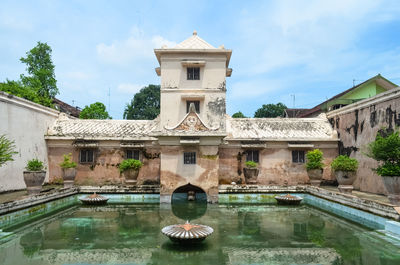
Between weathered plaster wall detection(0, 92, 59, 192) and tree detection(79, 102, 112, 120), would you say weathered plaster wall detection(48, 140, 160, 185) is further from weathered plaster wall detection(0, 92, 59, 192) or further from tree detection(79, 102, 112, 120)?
tree detection(79, 102, 112, 120)

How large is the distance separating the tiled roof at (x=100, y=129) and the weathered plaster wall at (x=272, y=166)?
4.40 m

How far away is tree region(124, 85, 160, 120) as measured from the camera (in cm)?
3666

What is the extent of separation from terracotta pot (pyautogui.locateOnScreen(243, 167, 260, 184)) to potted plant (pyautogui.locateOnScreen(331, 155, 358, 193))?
3.92 metres

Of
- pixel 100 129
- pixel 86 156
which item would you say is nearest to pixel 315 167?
pixel 100 129

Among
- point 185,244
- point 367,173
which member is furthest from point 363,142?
point 185,244

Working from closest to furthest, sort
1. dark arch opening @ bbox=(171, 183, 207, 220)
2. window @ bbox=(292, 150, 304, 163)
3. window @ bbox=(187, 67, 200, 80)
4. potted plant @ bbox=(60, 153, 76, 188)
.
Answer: dark arch opening @ bbox=(171, 183, 207, 220), potted plant @ bbox=(60, 153, 76, 188), window @ bbox=(187, 67, 200, 80), window @ bbox=(292, 150, 304, 163)

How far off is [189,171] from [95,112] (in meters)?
20.9

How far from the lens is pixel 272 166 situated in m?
15.6

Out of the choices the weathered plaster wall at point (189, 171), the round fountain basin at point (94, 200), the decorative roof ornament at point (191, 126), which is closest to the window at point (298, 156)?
the weathered plaster wall at point (189, 171)

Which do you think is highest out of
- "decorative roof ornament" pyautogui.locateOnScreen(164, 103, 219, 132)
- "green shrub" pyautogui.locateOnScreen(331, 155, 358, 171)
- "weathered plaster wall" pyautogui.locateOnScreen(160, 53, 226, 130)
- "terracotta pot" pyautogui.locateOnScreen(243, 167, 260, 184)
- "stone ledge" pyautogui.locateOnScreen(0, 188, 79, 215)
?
"weathered plaster wall" pyautogui.locateOnScreen(160, 53, 226, 130)

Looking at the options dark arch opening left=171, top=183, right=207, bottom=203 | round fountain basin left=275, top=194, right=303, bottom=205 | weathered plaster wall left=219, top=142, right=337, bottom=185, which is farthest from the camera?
weathered plaster wall left=219, top=142, right=337, bottom=185

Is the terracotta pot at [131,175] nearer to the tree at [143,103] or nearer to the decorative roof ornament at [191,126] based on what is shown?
the decorative roof ornament at [191,126]

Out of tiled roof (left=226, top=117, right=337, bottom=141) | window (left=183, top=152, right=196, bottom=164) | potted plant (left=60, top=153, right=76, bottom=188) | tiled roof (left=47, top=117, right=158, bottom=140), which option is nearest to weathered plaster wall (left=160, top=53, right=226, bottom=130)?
tiled roof (left=226, top=117, right=337, bottom=141)

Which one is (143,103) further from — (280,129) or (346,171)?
(346,171)
